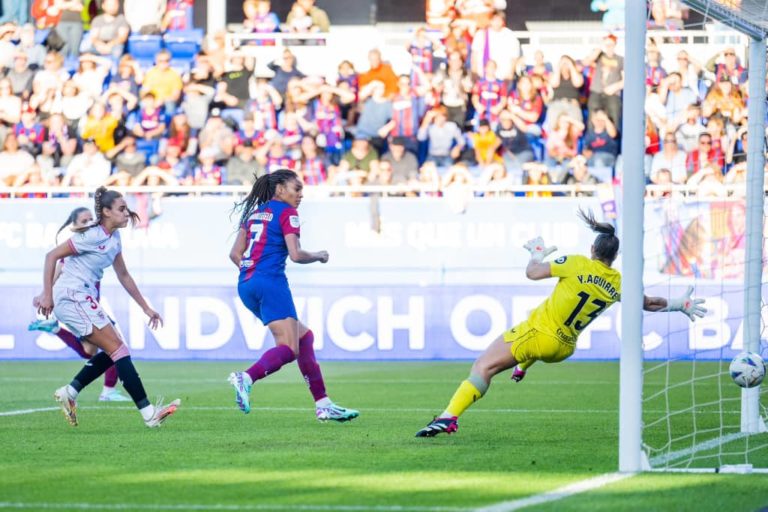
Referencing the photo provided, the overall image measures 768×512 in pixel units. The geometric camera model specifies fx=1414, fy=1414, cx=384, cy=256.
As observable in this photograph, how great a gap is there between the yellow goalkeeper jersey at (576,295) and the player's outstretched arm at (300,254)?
5.10 ft

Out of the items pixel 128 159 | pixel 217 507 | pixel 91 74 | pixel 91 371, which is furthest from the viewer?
pixel 91 74

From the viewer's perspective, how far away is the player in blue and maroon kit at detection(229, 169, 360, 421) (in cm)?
993

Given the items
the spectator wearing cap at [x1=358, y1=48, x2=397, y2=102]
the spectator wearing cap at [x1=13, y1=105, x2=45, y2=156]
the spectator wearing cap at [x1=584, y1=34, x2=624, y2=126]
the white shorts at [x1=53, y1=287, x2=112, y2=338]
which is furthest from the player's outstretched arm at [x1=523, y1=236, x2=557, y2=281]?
the spectator wearing cap at [x1=13, y1=105, x2=45, y2=156]

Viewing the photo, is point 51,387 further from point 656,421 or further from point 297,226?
point 656,421

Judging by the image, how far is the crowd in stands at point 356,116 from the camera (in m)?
20.4

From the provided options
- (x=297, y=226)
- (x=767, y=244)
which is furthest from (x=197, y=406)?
(x=767, y=244)

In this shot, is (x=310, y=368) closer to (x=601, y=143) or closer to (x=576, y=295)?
(x=576, y=295)

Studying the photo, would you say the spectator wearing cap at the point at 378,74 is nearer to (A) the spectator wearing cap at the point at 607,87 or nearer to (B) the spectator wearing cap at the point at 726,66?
(A) the spectator wearing cap at the point at 607,87

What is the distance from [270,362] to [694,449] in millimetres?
2923

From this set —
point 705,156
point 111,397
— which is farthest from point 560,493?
point 705,156

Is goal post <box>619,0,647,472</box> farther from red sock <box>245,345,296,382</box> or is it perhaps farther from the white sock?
the white sock

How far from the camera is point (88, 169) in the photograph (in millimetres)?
21281

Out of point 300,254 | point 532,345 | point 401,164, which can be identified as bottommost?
point 532,345

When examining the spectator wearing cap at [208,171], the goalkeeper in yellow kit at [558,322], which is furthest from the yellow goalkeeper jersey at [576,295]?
the spectator wearing cap at [208,171]
